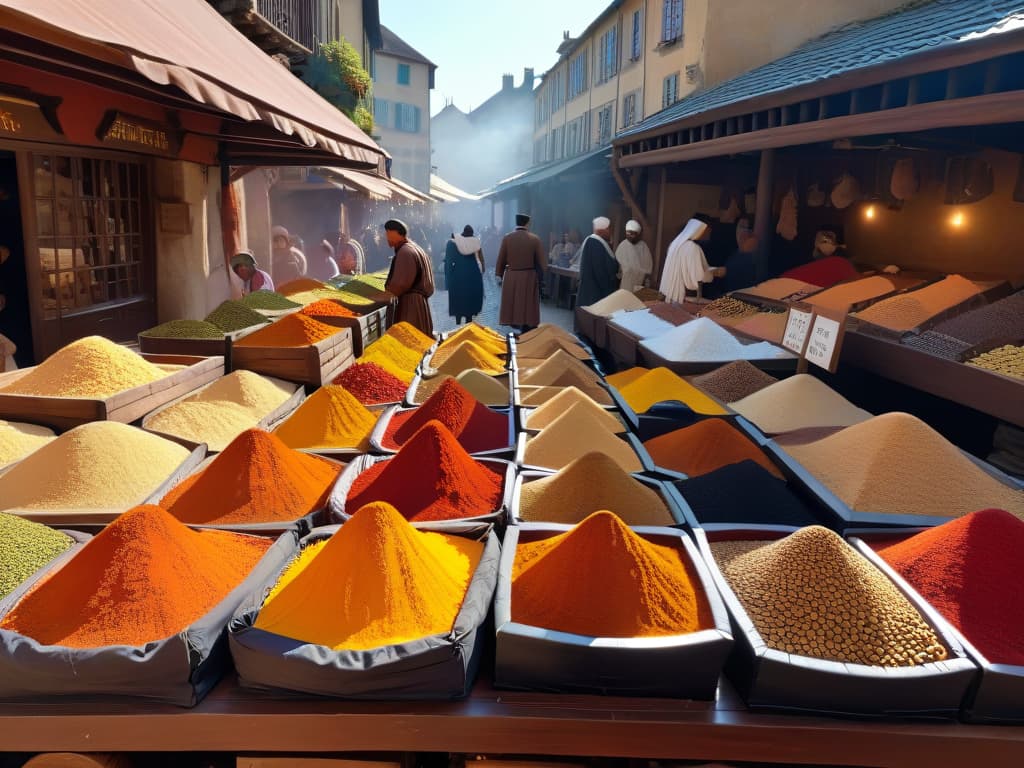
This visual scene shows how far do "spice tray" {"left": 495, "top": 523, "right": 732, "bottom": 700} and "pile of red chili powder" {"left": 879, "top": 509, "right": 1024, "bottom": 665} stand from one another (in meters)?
0.53

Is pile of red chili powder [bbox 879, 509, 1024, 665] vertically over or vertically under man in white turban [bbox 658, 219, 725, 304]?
under

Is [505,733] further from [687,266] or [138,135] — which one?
[687,266]

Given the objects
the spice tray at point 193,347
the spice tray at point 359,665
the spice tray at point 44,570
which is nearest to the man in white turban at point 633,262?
the spice tray at point 193,347

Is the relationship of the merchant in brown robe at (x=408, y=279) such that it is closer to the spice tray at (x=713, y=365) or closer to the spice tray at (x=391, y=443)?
the spice tray at (x=713, y=365)

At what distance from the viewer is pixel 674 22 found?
1276 centimetres

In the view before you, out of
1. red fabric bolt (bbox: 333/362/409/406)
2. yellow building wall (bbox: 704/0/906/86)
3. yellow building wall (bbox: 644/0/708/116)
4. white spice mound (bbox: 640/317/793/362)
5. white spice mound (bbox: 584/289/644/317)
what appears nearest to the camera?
red fabric bolt (bbox: 333/362/409/406)

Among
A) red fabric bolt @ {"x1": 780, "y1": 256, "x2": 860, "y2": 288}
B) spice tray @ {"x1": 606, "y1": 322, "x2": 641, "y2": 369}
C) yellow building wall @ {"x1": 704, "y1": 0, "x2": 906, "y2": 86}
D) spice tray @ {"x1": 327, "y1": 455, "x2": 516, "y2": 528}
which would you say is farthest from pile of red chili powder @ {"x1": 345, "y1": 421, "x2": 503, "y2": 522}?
yellow building wall @ {"x1": 704, "y1": 0, "x2": 906, "y2": 86}

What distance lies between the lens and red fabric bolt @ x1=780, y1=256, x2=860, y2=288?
5961 mm

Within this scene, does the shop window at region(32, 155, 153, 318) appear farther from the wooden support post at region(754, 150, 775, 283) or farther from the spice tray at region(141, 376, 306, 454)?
the wooden support post at region(754, 150, 775, 283)

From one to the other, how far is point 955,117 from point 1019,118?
0.43m

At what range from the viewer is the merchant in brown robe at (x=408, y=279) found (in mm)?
6051

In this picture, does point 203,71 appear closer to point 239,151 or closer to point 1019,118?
point 1019,118

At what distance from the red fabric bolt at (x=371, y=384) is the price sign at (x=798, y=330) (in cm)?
185

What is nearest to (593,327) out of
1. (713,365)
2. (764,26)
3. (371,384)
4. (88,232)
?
(713,365)
